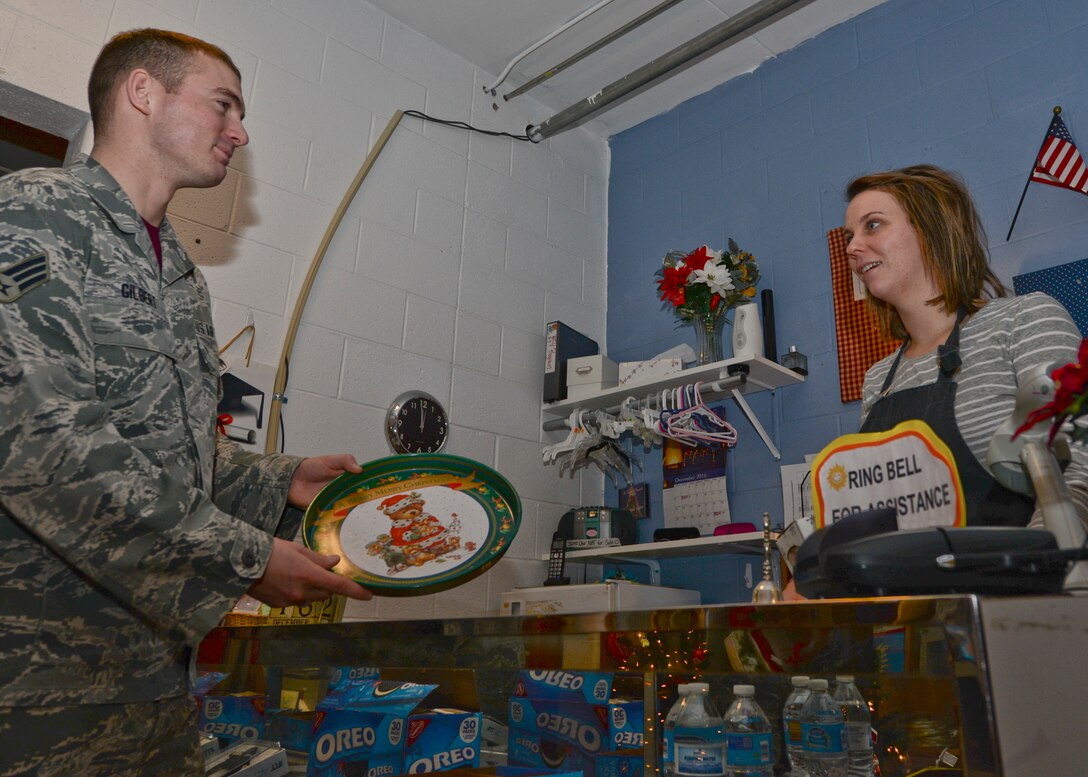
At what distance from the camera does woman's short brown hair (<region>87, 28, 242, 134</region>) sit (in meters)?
1.51

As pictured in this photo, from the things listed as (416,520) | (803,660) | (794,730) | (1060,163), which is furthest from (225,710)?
(1060,163)

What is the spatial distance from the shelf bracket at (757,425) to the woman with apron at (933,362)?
43.4 inches

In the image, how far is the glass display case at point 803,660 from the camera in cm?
49

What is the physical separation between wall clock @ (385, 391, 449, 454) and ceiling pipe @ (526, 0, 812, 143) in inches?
57.2

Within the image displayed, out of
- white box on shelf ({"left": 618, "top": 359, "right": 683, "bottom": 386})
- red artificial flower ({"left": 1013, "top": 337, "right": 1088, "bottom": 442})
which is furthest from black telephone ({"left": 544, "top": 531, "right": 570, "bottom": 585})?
red artificial flower ({"left": 1013, "top": 337, "right": 1088, "bottom": 442})

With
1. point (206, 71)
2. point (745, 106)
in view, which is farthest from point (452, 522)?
point (745, 106)

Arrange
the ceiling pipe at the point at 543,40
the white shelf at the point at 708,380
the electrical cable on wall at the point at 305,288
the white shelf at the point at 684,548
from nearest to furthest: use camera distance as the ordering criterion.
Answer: the electrical cable on wall at the point at 305,288, the white shelf at the point at 684,548, the white shelf at the point at 708,380, the ceiling pipe at the point at 543,40

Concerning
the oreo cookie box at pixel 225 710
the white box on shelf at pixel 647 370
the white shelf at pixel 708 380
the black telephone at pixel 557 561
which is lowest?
the oreo cookie box at pixel 225 710

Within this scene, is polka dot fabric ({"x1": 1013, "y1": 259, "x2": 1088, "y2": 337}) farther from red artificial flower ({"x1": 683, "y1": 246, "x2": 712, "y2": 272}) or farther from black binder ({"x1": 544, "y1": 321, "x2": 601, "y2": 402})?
black binder ({"x1": 544, "y1": 321, "x2": 601, "y2": 402})

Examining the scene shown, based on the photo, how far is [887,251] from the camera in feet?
5.58

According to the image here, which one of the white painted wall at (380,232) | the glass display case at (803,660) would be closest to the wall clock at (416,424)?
the white painted wall at (380,232)

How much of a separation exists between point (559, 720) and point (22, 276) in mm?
857

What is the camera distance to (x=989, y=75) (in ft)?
9.00

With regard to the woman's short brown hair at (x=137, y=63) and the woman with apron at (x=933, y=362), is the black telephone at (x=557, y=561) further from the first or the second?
the woman's short brown hair at (x=137, y=63)
